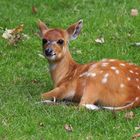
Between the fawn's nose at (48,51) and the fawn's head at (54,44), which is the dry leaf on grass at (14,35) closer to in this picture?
the fawn's head at (54,44)

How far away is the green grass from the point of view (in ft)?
24.8

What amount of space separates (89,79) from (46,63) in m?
2.04

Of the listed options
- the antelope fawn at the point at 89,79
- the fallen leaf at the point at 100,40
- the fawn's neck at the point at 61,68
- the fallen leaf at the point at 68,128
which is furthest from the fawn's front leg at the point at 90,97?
the fallen leaf at the point at 100,40

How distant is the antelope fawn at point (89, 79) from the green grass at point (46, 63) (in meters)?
0.22

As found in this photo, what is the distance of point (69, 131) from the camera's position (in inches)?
296

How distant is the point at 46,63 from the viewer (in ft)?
34.4

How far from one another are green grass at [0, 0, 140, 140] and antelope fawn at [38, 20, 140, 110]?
0.22 meters

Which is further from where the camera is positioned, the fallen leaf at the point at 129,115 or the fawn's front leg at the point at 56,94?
the fawn's front leg at the point at 56,94

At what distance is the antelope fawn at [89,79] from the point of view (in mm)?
8309

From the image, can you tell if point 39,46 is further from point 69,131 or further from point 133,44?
point 69,131

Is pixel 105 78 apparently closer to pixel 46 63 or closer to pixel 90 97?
pixel 90 97

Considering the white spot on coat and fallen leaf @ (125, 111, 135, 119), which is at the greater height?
the white spot on coat

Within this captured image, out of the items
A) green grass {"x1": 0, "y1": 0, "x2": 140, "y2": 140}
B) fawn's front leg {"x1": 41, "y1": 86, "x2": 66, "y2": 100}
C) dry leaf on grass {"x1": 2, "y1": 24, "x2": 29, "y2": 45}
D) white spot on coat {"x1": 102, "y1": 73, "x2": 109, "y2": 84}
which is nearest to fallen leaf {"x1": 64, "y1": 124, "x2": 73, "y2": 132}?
green grass {"x1": 0, "y1": 0, "x2": 140, "y2": 140}

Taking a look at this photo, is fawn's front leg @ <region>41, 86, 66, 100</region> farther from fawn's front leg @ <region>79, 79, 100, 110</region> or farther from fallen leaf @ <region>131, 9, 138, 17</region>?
fallen leaf @ <region>131, 9, 138, 17</region>
